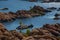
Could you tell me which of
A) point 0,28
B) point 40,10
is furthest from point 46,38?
point 40,10

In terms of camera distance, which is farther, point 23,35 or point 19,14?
point 19,14

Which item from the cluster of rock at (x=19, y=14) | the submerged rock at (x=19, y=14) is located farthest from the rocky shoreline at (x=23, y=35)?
the cluster of rock at (x=19, y=14)

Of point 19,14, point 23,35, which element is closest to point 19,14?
point 19,14

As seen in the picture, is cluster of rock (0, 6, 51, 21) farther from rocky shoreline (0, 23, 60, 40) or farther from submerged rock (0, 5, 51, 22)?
rocky shoreline (0, 23, 60, 40)

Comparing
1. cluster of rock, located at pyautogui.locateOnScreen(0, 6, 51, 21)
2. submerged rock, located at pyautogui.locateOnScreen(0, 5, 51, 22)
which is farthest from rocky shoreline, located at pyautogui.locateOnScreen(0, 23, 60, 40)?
cluster of rock, located at pyautogui.locateOnScreen(0, 6, 51, 21)

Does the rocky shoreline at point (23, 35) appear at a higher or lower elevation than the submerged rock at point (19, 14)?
higher

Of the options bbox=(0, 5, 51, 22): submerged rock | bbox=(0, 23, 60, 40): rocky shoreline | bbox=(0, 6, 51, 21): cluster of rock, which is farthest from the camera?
bbox=(0, 6, 51, 21): cluster of rock

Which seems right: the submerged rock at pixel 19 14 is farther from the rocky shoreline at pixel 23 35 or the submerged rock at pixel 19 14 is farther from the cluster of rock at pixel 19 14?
the rocky shoreline at pixel 23 35

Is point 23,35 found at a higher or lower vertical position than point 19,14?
higher

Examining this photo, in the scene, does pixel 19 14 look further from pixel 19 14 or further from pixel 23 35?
pixel 23 35

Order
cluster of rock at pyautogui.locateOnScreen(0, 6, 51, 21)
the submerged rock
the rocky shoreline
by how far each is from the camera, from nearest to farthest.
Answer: the rocky shoreline < the submerged rock < cluster of rock at pyautogui.locateOnScreen(0, 6, 51, 21)

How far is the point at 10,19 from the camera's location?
56781 mm

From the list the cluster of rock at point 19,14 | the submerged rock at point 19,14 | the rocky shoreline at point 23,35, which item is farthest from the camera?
the cluster of rock at point 19,14

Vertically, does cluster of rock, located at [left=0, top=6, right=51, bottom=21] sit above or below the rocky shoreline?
below
